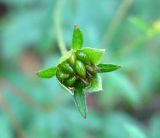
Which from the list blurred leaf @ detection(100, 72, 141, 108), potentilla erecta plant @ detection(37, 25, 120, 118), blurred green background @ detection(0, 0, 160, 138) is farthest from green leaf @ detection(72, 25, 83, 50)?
blurred leaf @ detection(100, 72, 141, 108)

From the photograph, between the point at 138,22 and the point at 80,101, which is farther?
the point at 138,22

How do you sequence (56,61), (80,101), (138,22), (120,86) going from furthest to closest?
(56,61)
(120,86)
(138,22)
(80,101)

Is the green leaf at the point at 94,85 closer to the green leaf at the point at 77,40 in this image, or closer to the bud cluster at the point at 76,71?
the bud cluster at the point at 76,71

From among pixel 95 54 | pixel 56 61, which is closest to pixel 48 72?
pixel 95 54

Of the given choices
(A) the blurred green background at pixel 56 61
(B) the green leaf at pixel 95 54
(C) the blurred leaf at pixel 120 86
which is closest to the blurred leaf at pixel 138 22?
(A) the blurred green background at pixel 56 61

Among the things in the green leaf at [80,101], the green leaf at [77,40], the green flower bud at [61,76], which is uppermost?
the green leaf at [77,40]

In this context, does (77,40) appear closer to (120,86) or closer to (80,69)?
(80,69)

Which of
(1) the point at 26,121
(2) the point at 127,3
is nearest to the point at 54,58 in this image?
(1) the point at 26,121
